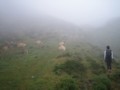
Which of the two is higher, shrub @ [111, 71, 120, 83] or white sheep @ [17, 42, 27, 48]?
white sheep @ [17, 42, 27, 48]

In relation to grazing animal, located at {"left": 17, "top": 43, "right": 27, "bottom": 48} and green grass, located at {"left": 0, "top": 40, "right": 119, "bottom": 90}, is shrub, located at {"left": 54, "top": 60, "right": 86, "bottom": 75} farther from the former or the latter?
grazing animal, located at {"left": 17, "top": 43, "right": 27, "bottom": 48}

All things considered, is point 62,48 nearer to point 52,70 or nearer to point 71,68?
point 71,68

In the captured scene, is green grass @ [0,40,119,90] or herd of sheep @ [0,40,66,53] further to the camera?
herd of sheep @ [0,40,66,53]

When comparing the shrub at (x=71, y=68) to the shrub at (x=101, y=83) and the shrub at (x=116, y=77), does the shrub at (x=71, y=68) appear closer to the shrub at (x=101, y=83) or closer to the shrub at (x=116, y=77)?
the shrub at (x=101, y=83)

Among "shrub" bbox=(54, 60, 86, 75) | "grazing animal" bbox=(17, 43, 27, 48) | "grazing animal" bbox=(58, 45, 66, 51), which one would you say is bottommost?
"shrub" bbox=(54, 60, 86, 75)

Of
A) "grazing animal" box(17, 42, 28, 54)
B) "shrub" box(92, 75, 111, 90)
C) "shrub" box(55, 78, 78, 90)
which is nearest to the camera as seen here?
"shrub" box(55, 78, 78, 90)

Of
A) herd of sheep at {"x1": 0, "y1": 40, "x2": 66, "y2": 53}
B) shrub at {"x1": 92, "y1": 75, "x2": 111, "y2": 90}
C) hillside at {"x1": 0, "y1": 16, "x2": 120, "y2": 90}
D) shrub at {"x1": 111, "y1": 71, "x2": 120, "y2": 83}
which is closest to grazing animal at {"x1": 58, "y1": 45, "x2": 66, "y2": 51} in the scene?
herd of sheep at {"x1": 0, "y1": 40, "x2": 66, "y2": 53}

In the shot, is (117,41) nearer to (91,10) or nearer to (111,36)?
(111,36)

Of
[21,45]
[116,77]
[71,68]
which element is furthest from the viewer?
[21,45]

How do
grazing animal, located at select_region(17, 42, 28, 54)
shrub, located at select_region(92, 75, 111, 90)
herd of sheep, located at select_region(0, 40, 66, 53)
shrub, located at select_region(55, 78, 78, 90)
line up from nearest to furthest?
shrub, located at select_region(55, 78, 78, 90) → shrub, located at select_region(92, 75, 111, 90) → grazing animal, located at select_region(17, 42, 28, 54) → herd of sheep, located at select_region(0, 40, 66, 53)

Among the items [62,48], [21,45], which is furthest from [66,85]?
[21,45]

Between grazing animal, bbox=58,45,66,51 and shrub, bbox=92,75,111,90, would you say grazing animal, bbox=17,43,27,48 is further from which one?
shrub, bbox=92,75,111,90

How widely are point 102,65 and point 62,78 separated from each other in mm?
7902

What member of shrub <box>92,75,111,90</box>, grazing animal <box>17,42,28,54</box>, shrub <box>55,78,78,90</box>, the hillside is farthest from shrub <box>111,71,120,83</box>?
grazing animal <box>17,42,28,54</box>
